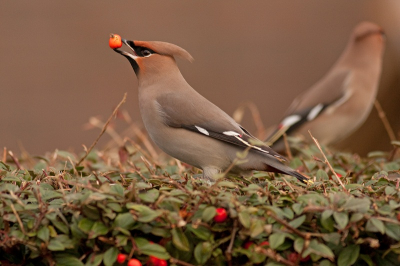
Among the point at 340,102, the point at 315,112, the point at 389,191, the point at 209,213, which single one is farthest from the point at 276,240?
the point at 340,102

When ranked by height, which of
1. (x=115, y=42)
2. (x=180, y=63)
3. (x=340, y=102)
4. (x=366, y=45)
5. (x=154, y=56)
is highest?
(x=115, y=42)

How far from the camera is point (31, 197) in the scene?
102 inches

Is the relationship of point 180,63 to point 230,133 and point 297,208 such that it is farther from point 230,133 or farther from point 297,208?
point 297,208

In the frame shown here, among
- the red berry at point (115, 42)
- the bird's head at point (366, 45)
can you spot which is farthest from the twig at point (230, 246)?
the bird's head at point (366, 45)

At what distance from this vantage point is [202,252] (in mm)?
2414

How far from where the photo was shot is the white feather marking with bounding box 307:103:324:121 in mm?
6844

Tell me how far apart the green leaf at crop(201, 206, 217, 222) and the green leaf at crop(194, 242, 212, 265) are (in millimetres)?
96

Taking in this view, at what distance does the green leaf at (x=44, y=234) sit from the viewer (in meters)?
2.35

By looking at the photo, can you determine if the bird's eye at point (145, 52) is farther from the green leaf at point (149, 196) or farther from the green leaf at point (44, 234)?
the green leaf at point (44, 234)

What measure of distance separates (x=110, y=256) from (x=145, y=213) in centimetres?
21

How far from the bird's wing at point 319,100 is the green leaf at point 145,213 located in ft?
14.3

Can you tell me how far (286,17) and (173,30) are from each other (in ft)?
6.08

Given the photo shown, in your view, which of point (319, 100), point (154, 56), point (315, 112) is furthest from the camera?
point (319, 100)

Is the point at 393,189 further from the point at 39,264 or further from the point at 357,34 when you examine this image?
the point at 357,34
